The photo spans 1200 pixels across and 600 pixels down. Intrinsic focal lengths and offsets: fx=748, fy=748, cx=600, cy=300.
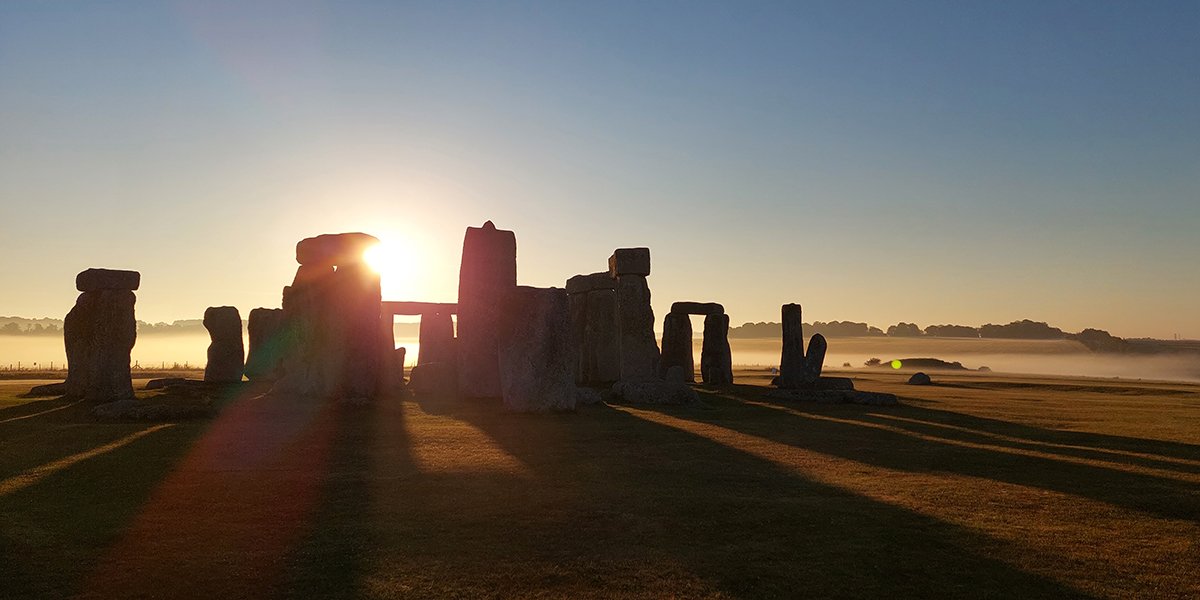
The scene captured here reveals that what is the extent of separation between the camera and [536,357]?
44.9 feet

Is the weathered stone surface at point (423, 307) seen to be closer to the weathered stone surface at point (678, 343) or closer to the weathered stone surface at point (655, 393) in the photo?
the weathered stone surface at point (678, 343)

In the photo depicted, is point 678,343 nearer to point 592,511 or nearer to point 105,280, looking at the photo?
point 105,280

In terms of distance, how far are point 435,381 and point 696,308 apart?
10657mm

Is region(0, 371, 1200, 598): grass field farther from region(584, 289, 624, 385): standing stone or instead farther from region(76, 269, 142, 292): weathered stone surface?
region(584, 289, 624, 385): standing stone

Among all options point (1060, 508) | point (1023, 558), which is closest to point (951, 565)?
point (1023, 558)

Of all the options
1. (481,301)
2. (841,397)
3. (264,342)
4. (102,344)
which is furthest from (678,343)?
(102,344)

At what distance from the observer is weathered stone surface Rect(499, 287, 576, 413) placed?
13586 millimetres

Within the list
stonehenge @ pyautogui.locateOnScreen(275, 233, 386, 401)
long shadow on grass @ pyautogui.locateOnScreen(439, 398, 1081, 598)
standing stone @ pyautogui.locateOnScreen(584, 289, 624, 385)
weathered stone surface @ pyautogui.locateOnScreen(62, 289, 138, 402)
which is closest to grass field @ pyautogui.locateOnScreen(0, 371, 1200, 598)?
long shadow on grass @ pyautogui.locateOnScreen(439, 398, 1081, 598)

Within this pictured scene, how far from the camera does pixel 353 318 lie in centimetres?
1580

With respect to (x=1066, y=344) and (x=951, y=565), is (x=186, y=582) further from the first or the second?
(x=1066, y=344)

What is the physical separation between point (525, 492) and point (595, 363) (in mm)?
16565

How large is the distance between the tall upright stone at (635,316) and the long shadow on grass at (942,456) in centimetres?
675

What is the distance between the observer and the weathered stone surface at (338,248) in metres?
16.2

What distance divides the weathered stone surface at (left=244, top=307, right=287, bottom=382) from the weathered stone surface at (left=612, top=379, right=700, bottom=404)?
1381 centimetres
